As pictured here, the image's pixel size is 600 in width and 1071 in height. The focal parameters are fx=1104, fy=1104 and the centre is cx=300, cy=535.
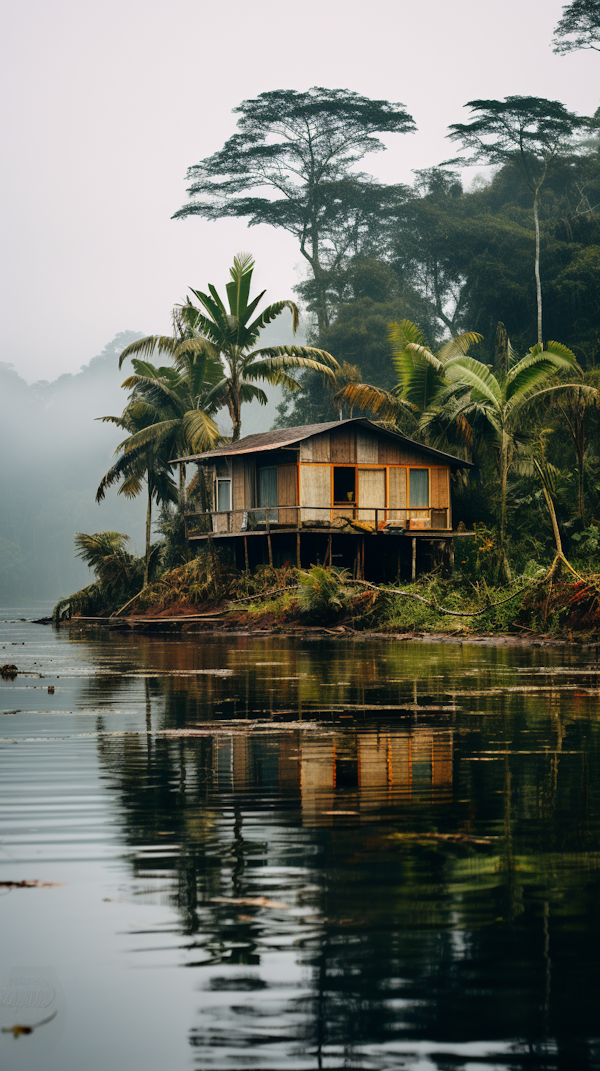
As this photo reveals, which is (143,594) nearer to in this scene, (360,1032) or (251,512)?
(251,512)

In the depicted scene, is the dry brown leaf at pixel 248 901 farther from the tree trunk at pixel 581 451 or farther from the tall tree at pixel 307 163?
the tall tree at pixel 307 163

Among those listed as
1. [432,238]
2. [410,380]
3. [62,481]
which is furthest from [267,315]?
[62,481]

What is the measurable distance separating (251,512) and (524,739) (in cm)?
2957

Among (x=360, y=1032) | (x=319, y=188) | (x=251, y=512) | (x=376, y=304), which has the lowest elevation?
(x=360, y=1032)

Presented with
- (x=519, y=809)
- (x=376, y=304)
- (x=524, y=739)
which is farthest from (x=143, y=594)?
(x=519, y=809)

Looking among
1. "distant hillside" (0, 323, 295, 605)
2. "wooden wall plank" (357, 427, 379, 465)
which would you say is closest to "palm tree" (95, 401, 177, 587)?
"wooden wall plank" (357, 427, 379, 465)

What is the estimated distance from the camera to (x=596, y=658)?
65.1ft

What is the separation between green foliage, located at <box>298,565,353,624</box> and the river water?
19053mm

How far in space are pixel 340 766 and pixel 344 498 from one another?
2972cm

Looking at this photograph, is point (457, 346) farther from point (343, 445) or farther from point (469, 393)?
point (343, 445)

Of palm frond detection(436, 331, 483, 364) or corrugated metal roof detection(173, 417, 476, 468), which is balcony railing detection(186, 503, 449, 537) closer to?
corrugated metal roof detection(173, 417, 476, 468)

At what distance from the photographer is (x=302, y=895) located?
4.65 metres

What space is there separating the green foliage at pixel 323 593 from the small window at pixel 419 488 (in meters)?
7.65

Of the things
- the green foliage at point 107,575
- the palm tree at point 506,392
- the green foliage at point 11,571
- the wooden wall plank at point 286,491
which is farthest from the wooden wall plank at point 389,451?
the green foliage at point 11,571
